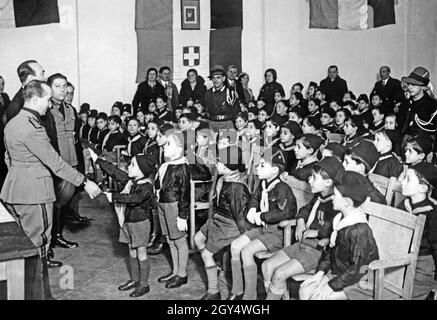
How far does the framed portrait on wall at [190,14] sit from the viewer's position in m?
12.1

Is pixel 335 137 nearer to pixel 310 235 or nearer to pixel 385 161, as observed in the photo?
pixel 385 161

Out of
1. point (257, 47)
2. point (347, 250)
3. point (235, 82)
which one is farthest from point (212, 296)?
point (257, 47)

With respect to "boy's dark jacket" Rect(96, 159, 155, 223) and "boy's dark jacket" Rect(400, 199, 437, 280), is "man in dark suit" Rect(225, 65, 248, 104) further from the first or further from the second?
"boy's dark jacket" Rect(400, 199, 437, 280)

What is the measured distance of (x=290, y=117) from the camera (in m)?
7.85

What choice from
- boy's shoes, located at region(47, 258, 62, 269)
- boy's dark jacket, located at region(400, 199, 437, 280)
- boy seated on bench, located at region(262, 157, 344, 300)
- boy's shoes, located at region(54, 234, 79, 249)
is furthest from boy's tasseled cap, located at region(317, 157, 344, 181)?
boy's shoes, located at region(54, 234, 79, 249)

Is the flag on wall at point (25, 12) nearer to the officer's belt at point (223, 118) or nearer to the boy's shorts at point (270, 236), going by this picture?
the officer's belt at point (223, 118)

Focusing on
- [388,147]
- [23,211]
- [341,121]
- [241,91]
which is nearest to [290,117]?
[341,121]

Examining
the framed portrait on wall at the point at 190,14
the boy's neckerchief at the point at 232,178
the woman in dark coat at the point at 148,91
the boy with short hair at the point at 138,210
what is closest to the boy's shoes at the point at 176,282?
the boy with short hair at the point at 138,210

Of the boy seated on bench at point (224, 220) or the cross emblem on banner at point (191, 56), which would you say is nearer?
the boy seated on bench at point (224, 220)

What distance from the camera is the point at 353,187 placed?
10.9 feet

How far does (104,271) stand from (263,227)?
5.39ft

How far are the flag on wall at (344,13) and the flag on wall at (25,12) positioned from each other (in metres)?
4.99

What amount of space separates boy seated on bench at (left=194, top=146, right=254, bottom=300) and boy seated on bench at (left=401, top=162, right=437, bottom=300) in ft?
→ 3.69

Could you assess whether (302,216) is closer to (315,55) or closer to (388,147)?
(388,147)
